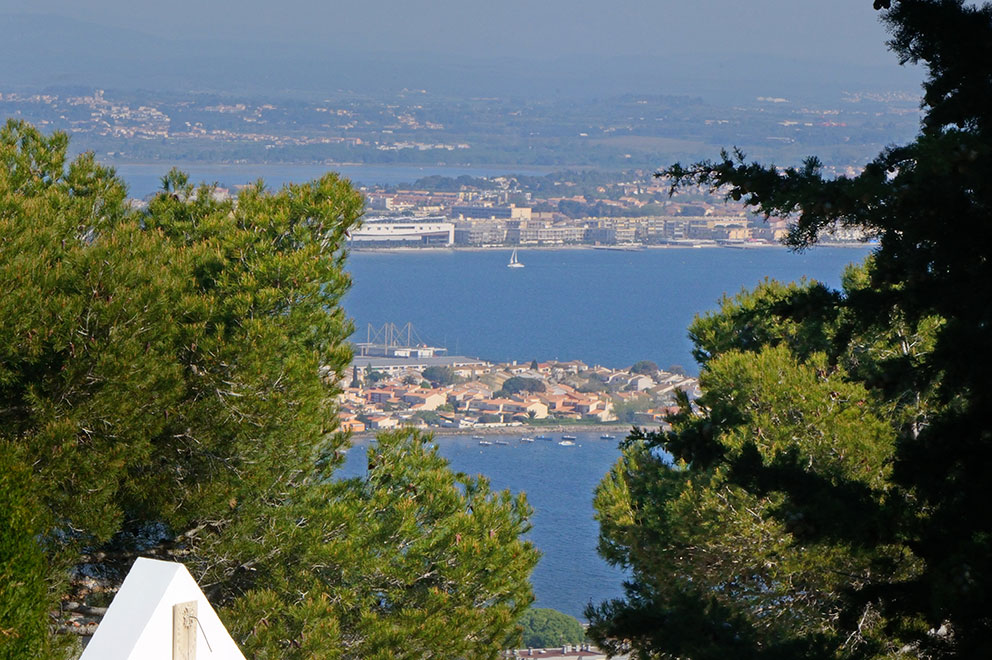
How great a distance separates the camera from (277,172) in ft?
213

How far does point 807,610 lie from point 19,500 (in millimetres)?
4677

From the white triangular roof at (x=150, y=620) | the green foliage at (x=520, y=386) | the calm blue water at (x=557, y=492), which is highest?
the white triangular roof at (x=150, y=620)

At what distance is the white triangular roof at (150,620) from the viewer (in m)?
2.72

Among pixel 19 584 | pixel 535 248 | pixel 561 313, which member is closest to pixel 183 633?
pixel 19 584

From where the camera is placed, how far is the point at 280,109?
92.8m

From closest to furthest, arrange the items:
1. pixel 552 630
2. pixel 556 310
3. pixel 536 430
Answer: pixel 552 630 < pixel 536 430 < pixel 556 310

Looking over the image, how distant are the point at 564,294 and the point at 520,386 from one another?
23.4 metres

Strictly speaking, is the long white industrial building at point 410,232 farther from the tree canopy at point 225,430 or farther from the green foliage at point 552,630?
the tree canopy at point 225,430

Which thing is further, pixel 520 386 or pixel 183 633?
pixel 520 386

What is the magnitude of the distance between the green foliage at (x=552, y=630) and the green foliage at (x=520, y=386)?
1524 centimetres

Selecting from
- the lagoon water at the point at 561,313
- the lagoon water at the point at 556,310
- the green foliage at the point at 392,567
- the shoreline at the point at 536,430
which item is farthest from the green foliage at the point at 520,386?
the green foliage at the point at 392,567

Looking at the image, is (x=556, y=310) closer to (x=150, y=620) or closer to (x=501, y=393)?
(x=501, y=393)

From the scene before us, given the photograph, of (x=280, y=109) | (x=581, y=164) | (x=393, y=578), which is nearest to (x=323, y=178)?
(x=393, y=578)

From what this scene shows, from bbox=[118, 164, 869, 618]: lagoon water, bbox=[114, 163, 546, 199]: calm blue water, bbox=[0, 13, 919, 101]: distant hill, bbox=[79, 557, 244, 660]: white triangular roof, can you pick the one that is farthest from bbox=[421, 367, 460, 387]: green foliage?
bbox=[0, 13, 919, 101]: distant hill
